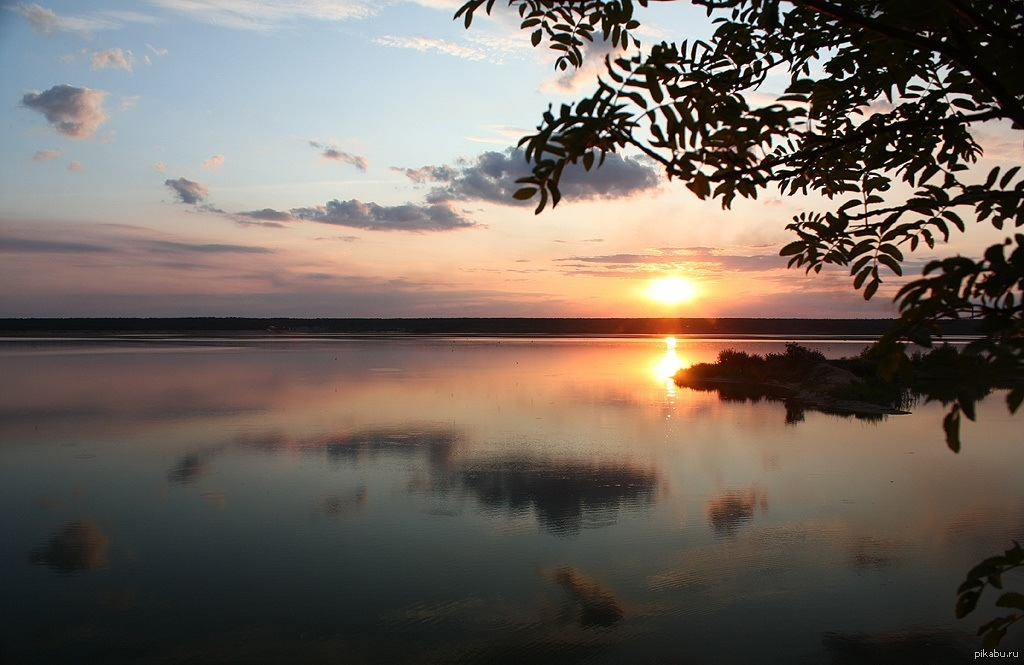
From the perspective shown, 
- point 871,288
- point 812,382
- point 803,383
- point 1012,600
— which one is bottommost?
point 803,383

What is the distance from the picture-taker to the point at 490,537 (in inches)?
472

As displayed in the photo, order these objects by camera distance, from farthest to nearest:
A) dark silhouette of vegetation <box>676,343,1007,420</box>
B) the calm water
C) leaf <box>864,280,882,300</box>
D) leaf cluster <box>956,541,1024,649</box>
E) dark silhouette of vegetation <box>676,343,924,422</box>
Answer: dark silhouette of vegetation <box>676,343,924,422</box>
dark silhouette of vegetation <box>676,343,1007,420</box>
the calm water
leaf <box>864,280,882,300</box>
leaf cluster <box>956,541,1024,649</box>

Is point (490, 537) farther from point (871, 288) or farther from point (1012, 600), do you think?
point (1012, 600)

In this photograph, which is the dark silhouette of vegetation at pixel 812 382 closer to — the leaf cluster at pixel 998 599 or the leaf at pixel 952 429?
the leaf cluster at pixel 998 599

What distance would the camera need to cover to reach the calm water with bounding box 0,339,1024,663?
27.7 feet

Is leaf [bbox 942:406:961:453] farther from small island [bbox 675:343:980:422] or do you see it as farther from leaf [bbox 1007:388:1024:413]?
small island [bbox 675:343:980:422]

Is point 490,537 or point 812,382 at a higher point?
point 812,382

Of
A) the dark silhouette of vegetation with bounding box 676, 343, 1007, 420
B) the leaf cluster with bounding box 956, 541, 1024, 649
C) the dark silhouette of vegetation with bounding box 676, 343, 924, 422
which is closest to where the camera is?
the leaf cluster with bounding box 956, 541, 1024, 649

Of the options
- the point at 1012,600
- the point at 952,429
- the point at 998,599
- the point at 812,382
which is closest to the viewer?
the point at 952,429

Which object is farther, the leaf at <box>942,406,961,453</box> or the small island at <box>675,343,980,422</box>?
the small island at <box>675,343,980,422</box>

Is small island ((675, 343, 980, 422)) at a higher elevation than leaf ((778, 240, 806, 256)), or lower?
lower

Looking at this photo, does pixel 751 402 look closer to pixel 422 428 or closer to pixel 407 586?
pixel 422 428

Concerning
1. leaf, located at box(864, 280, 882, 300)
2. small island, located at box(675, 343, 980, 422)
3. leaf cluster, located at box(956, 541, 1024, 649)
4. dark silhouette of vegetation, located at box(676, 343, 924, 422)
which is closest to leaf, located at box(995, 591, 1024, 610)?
leaf cluster, located at box(956, 541, 1024, 649)

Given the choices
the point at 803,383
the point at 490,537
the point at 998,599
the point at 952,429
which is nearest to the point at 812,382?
the point at 803,383
